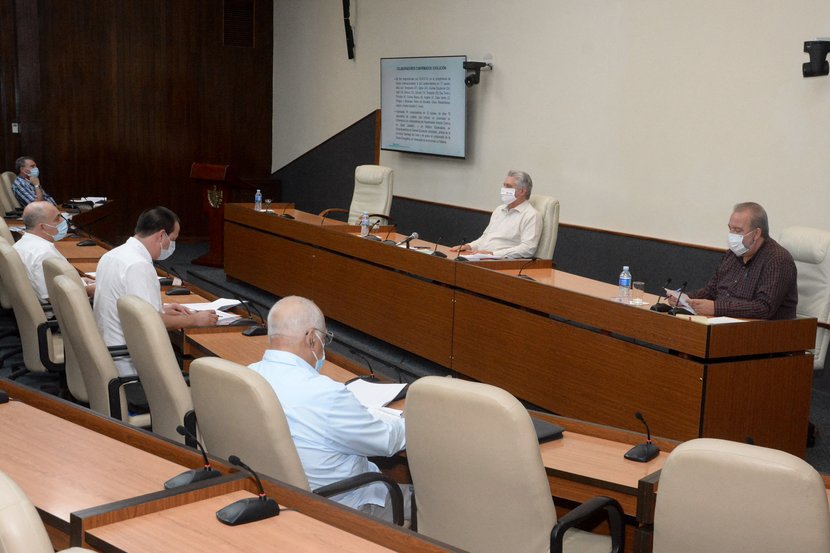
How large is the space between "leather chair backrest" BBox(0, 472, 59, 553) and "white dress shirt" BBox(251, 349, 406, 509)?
128 centimetres

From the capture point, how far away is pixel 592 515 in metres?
2.35

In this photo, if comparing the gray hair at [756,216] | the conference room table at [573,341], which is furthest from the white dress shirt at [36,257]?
the gray hair at [756,216]

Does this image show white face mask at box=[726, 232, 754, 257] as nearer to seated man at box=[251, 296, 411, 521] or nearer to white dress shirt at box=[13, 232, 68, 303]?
seated man at box=[251, 296, 411, 521]

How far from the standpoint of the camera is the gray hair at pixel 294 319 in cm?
282

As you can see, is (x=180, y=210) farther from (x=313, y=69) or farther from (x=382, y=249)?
(x=382, y=249)

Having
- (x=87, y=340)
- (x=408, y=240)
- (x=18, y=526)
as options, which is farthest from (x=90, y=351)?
(x=408, y=240)

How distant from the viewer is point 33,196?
8586 millimetres

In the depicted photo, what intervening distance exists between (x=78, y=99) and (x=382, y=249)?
575 cm

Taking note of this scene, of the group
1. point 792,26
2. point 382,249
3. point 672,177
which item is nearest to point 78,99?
point 382,249

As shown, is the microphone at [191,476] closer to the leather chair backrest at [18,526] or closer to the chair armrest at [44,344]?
the leather chair backrest at [18,526]

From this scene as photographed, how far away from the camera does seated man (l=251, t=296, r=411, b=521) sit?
2643 millimetres

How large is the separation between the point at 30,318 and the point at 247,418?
2.64 m

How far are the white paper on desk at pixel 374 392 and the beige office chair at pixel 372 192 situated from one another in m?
4.70

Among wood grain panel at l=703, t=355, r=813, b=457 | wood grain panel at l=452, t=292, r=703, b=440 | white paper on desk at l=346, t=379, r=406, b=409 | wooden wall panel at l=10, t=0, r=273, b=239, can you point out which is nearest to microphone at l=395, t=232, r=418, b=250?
wood grain panel at l=452, t=292, r=703, b=440
